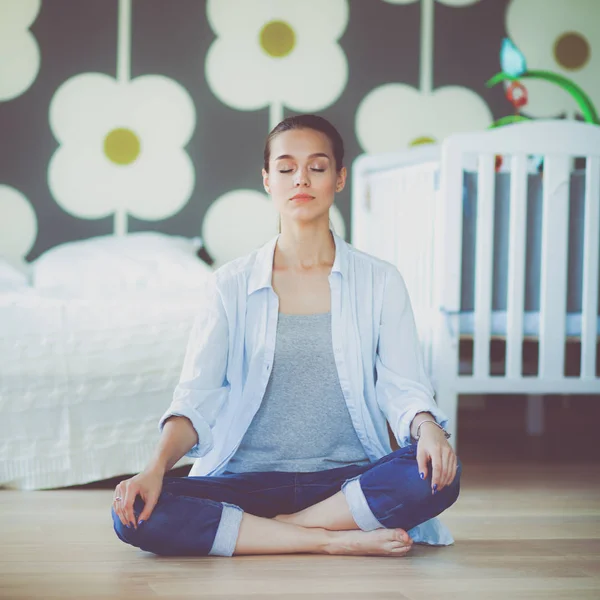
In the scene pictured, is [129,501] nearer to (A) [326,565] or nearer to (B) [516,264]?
(A) [326,565]

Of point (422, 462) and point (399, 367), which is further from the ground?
point (399, 367)

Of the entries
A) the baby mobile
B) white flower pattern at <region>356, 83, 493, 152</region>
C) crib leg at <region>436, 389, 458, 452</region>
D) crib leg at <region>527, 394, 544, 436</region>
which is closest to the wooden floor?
crib leg at <region>436, 389, 458, 452</region>

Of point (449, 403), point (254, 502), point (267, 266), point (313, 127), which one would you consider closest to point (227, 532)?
point (254, 502)

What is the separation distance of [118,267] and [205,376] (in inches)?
44.9

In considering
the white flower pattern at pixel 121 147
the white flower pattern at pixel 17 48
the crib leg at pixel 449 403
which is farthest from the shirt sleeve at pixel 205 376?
the white flower pattern at pixel 17 48

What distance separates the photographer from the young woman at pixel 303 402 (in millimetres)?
1419

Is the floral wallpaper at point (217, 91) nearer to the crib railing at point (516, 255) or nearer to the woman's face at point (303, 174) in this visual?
the crib railing at point (516, 255)

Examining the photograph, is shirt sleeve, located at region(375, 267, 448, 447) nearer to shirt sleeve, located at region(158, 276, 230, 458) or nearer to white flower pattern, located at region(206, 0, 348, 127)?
shirt sleeve, located at region(158, 276, 230, 458)

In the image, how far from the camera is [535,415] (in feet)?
9.78

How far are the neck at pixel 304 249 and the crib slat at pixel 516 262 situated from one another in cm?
72

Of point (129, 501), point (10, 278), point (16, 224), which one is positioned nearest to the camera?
point (129, 501)

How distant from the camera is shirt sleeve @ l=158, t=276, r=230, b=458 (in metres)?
1.44

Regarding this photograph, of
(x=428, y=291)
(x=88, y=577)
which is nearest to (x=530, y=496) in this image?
(x=428, y=291)

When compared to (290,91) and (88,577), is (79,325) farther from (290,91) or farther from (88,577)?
(290,91)
